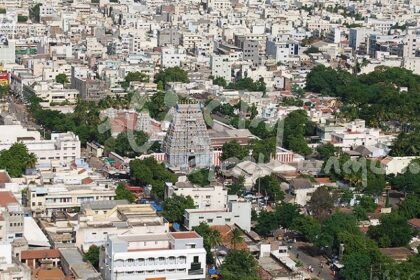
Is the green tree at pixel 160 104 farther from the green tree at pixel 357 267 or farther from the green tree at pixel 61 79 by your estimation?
the green tree at pixel 357 267

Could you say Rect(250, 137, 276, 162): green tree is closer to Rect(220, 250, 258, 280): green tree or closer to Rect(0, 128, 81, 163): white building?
Rect(0, 128, 81, 163): white building

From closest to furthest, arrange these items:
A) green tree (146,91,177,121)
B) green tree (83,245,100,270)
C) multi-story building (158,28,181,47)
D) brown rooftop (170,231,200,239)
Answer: brown rooftop (170,231,200,239)
green tree (83,245,100,270)
green tree (146,91,177,121)
multi-story building (158,28,181,47)

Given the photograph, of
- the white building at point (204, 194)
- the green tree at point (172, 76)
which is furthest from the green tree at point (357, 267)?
the green tree at point (172, 76)

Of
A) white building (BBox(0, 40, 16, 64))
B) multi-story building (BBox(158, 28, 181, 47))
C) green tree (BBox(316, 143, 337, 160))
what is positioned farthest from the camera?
multi-story building (BBox(158, 28, 181, 47))

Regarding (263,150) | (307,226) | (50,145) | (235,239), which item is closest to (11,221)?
(235,239)

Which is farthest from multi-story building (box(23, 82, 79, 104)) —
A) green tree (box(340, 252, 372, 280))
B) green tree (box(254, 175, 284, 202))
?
green tree (box(340, 252, 372, 280))

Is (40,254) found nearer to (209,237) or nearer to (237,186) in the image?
(209,237)

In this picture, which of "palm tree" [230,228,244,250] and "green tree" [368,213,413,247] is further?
"green tree" [368,213,413,247]
